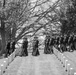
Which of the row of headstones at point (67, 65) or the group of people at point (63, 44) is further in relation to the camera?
the group of people at point (63, 44)

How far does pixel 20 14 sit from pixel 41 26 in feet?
27.2

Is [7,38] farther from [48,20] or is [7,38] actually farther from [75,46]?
[75,46]

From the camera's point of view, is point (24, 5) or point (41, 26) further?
point (41, 26)

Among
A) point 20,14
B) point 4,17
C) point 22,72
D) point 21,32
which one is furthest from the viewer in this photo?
point 21,32

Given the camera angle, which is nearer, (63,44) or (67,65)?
(67,65)

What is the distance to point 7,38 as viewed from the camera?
39562mm

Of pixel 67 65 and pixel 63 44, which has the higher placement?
pixel 63 44

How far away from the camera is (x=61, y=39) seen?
2731cm

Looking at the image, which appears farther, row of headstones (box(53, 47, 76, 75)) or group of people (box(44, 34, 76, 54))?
group of people (box(44, 34, 76, 54))

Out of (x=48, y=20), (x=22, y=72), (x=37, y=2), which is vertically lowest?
(x=22, y=72)

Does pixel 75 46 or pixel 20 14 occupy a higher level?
pixel 20 14

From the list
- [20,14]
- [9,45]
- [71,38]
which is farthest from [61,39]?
[20,14]

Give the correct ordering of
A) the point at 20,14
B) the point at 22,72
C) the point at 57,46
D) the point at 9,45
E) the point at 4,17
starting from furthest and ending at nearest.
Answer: the point at 20,14 < the point at 4,17 < the point at 57,46 < the point at 9,45 < the point at 22,72

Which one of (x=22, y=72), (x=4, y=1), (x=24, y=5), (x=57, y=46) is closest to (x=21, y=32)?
(x=24, y=5)
